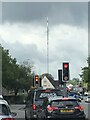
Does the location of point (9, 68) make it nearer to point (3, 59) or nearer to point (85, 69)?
point (3, 59)

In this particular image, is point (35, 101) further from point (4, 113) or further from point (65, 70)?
point (4, 113)

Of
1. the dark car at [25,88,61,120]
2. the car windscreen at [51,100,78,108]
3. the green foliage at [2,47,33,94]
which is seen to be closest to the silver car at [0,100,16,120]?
the car windscreen at [51,100,78,108]

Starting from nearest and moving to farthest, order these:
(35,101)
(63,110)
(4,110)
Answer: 1. (4,110)
2. (63,110)
3. (35,101)

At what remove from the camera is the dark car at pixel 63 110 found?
19.0m

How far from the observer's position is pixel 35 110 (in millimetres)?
23375

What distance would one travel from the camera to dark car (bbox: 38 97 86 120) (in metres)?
19.0

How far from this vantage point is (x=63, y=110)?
19.1 metres

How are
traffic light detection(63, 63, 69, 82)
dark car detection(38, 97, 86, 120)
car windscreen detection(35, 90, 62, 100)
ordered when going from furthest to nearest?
traffic light detection(63, 63, 69, 82) < car windscreen detection(35, 90, 62, 100) < dark car detection(38, 97, 86, 120)

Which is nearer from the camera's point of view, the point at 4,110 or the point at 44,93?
the point at 4,110

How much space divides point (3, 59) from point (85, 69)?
29.5 m

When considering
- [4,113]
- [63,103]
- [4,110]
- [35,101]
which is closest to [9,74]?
[35,101]

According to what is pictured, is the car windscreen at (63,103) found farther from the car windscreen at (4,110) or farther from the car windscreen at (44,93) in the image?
the car windscreen at (4,110)

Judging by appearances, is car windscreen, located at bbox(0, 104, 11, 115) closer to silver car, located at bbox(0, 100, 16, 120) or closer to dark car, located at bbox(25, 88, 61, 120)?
silver car, located at bbox(0, 100, 16, 120)

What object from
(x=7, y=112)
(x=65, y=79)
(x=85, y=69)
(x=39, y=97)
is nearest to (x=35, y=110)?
(x=39, y=97)
